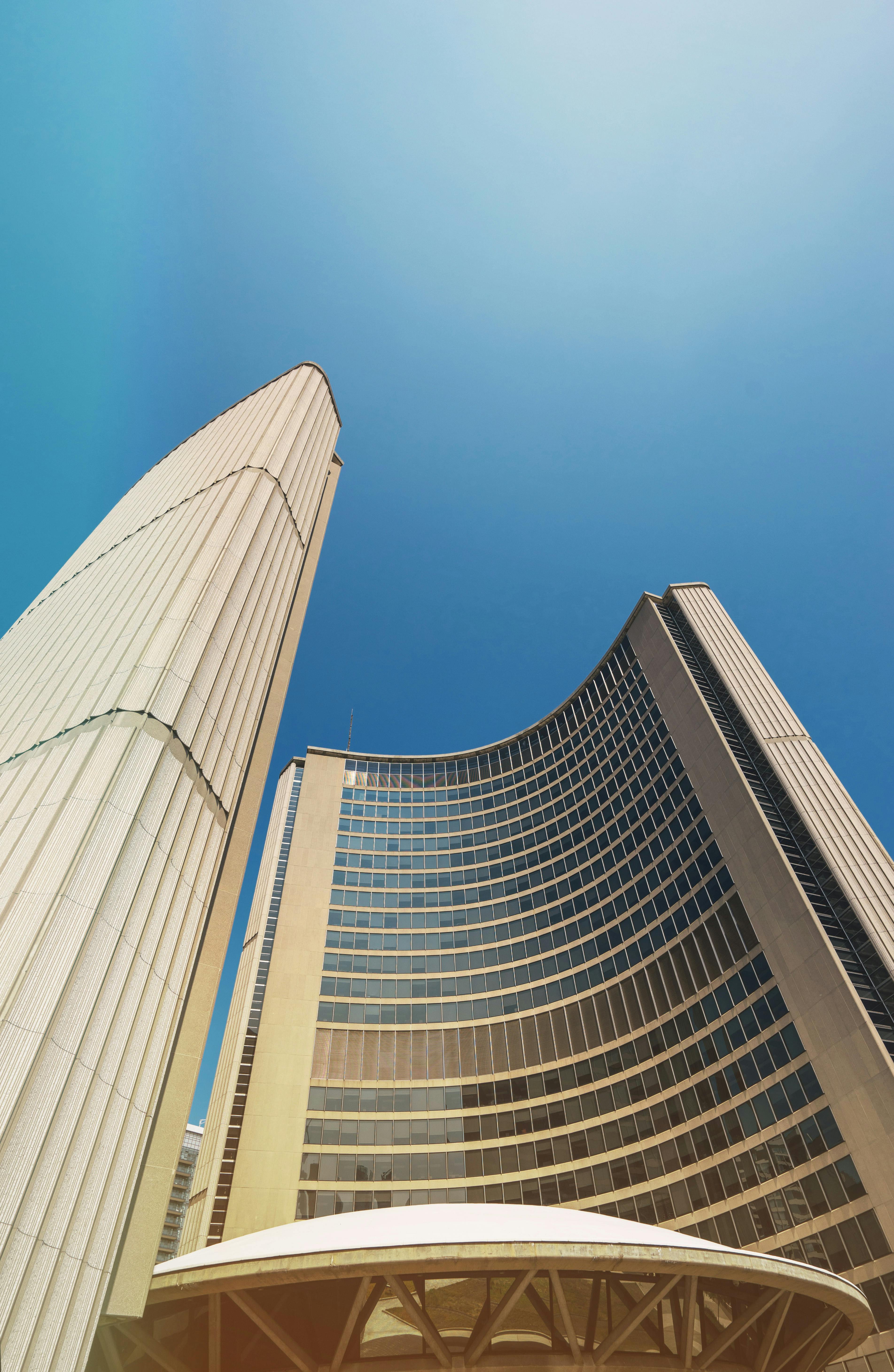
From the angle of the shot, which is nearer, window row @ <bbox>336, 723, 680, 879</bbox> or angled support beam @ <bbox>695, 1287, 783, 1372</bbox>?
angled support beam @ <bbox>695, 1287, 783, 1372</bbox>

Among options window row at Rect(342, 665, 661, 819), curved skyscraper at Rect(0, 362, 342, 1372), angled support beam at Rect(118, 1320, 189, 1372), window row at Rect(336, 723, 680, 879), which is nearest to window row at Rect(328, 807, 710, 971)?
window row at Rect(336, 723, 680, 879)

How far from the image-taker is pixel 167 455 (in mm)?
49844

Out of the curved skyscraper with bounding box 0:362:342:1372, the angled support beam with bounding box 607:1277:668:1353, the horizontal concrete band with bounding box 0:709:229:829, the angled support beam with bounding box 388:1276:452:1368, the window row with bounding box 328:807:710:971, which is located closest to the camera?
the curved skyscraper with bounding box 0:362:342:1372

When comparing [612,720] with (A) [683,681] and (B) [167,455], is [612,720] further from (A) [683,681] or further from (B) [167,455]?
(B) [167,455]

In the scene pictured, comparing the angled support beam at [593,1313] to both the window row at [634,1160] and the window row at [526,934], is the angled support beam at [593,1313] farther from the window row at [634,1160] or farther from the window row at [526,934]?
the window row at [526,934]

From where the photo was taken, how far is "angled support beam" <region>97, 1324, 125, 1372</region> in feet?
47.9

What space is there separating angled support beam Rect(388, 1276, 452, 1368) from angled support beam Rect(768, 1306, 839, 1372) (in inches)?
349

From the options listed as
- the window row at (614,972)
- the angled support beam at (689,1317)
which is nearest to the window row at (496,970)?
the window row at (614,972)

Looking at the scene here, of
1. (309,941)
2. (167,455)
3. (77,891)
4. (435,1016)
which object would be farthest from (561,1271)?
(309,941)

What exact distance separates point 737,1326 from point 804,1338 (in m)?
3.09

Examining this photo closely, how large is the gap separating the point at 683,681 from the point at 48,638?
175ft

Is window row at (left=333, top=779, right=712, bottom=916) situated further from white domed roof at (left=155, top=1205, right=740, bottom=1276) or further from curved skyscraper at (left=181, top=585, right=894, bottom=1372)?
white domed roof at (left=155, top=1205, right=740, bottom=1276)

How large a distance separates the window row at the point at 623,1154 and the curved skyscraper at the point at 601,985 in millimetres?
197

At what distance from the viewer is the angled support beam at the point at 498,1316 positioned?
14.0m
